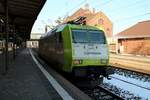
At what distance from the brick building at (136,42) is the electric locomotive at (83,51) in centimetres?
3310

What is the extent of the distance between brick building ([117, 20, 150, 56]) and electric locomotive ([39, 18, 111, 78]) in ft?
109

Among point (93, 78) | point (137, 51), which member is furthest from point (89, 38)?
point (137, 51)

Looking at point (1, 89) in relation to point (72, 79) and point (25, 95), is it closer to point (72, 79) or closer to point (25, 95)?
point (25, 95)

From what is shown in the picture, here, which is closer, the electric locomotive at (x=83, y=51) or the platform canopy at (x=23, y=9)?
the electric locomotive at (x=83, y=51)

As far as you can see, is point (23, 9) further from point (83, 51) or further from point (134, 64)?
point (134, 64)

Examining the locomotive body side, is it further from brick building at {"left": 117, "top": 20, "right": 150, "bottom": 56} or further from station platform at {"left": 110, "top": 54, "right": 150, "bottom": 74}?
brick building at {"left": 117, "top": 20, "right": 150, "bottom": 56}

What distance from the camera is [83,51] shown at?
576 inches

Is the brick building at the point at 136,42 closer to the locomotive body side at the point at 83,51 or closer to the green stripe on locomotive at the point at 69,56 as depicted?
the locomotive body side at the point at 83,51

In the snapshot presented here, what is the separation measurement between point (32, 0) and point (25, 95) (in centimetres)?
594

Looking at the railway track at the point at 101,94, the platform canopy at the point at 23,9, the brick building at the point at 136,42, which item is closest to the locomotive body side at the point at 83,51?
the railway track at the point at 101,94

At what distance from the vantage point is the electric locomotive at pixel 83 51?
14.3 meters

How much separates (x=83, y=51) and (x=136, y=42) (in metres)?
38.1

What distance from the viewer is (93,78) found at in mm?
15539

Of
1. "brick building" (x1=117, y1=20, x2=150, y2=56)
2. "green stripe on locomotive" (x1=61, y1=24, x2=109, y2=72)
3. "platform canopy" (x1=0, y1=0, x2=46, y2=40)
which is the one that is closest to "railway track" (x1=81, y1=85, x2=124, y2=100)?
"green stripe on locomotive" (x1=61, y1=24, x2=109, y2=72)
